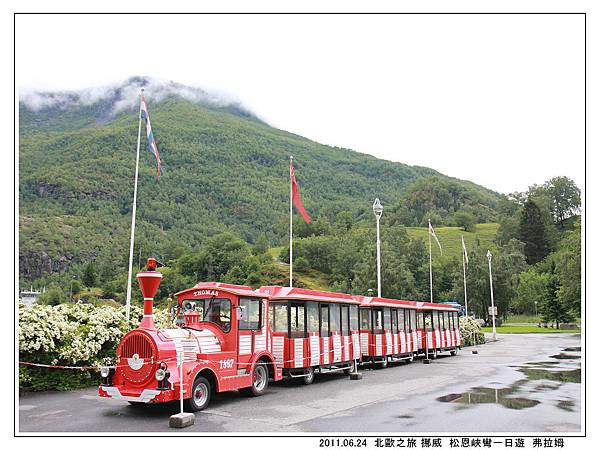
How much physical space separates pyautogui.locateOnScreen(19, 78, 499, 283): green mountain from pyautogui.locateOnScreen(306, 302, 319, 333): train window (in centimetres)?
8618

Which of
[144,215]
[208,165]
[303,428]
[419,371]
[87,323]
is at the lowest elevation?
[419,371]

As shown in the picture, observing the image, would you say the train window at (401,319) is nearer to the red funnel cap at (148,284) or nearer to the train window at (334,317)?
the train window at (334,317)

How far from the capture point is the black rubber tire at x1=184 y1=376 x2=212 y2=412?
11234 millimetres

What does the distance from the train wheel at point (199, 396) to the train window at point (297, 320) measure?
4.37 meters

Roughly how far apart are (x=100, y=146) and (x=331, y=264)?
8464cm

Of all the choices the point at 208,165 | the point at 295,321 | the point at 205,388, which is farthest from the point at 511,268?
the point at 208,165

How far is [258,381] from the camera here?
13.8 meters

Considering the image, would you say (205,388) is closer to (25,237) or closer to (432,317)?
(432,317)

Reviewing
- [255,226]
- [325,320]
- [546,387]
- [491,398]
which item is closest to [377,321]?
[325,320]

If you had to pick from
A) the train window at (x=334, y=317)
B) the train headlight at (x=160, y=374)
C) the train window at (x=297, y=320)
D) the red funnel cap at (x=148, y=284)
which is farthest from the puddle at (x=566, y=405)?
the red funnel cap at (x=148, y=284)

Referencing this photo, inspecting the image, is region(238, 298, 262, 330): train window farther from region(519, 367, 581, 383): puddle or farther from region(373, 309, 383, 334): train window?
region(519, 367, 581, 383): puddle

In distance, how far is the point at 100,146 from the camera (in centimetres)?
15825

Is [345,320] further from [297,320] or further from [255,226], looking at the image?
[255,226]

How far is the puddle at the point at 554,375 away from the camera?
55.2ft
